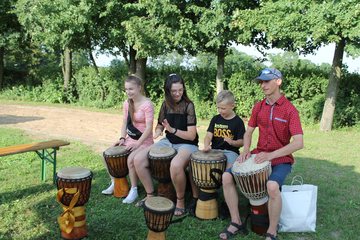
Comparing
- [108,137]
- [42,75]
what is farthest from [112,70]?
[108,137]

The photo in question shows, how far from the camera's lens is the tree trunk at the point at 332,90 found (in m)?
10.1

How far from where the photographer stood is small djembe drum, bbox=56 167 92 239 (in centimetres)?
379

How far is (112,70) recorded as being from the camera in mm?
16047

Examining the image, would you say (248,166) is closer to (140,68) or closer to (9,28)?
(140,68)

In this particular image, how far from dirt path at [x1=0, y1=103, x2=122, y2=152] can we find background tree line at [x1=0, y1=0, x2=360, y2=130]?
7.58ft

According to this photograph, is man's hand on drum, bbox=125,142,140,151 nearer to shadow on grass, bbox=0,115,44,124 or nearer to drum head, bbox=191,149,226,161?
drum head, bbox=191,149,226,161

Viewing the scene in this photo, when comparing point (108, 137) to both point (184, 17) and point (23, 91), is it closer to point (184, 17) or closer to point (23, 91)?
point (184, 17)

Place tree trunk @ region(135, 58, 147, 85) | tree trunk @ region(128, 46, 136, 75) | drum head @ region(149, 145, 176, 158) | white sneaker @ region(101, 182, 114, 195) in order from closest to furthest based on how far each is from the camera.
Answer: drum head @ region(149, 145, 176, 158) < white sneaker @ region(101, 182, 114, 195) < tree trunk @ region(135, 58, 147, 85) < tree trunk @ region(128, 46, 136, 75)

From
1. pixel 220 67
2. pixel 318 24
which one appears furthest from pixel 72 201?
pixel 220 67

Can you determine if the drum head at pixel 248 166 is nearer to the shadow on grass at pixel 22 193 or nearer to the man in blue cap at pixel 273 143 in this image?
the man in blue cap at pixel 273 143

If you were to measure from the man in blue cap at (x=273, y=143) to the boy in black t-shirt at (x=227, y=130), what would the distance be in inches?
12.7

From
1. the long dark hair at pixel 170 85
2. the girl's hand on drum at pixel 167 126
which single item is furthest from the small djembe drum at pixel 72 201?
the long dark hair at pixel 170 85

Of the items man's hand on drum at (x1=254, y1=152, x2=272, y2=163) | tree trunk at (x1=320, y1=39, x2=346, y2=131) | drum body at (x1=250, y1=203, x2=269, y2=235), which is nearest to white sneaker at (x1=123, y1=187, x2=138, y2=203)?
drum body at (x1=250, y1=203, x2=269, y2=235)

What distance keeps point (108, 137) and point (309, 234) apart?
5.95 m
